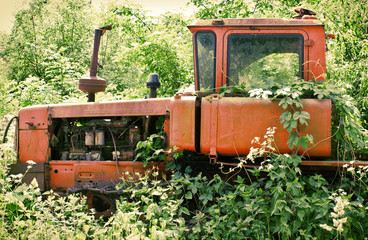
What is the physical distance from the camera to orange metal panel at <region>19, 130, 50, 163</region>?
568 cm

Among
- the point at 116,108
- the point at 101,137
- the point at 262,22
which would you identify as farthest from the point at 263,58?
the point at 101,137

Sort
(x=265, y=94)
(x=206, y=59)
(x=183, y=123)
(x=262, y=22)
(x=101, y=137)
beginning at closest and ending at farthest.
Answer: (x=265, y=94)
(x=183, y=123)
(x=262, y=22)
(x=206, y=59)
(x=101, y=137)

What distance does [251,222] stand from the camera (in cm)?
436

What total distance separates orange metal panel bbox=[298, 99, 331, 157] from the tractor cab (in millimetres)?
484

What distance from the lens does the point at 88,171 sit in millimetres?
5438

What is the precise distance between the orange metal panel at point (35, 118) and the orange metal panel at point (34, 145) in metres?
0.08

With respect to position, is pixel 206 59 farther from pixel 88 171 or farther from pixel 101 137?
pixel 88 171

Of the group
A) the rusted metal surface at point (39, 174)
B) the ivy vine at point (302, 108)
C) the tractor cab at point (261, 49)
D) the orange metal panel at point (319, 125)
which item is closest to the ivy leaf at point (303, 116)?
the ivy vine at point (302, 108)

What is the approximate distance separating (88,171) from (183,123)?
161cm

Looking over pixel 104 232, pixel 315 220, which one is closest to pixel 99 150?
pixel 104 232

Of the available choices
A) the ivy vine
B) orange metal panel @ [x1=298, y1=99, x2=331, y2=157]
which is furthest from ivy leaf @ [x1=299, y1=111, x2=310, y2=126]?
orange metal panel @ [x1=298, y1=99, x2=331, y2=157]

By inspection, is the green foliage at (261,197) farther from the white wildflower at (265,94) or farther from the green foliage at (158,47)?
the green foliage at (158,47)

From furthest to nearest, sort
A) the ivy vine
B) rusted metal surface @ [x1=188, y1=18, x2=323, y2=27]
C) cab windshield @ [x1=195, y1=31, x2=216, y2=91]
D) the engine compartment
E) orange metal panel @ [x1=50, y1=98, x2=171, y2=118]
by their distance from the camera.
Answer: the engine compartment → orange metal panel @ [x1=50, y1=98, x2=171, y2=118] → cab windshield @ [x1=195, y1=31, x2=216, y2=91] → rusted metal surface @ [x1=188, y1=18, x2=323, y2=27] → the ivy vine

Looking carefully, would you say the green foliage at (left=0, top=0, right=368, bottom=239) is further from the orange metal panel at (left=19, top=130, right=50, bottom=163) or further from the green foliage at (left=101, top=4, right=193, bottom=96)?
the green foliage at (left=101, top=4, right=193, bottom=96)
